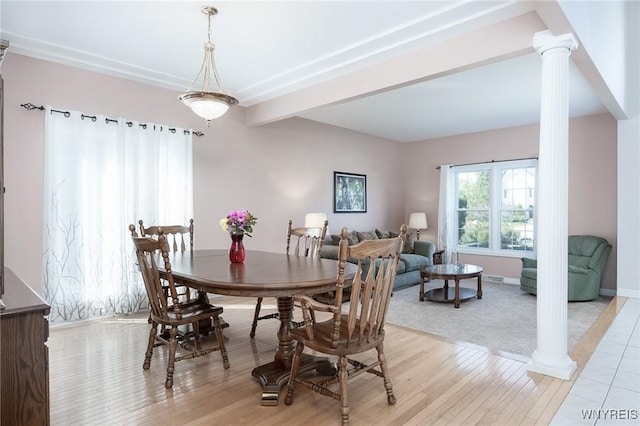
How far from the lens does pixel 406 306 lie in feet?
15.5

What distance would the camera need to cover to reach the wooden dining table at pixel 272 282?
6.97 feet

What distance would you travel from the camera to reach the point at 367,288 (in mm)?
1969

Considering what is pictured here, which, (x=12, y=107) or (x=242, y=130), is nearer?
(x=12, y=107)

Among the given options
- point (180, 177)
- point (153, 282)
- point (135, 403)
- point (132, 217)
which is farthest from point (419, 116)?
point (135, 403)

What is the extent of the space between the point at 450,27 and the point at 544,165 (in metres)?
1.32

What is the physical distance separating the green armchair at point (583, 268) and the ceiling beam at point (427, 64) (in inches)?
128

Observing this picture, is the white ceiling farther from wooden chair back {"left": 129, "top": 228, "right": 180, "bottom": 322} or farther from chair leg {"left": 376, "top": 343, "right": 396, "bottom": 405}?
chair leg {"left": 376, "top": 343, "right": 396, "bottom": 405}

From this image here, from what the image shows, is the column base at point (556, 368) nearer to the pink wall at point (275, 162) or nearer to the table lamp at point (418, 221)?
the pink wall at point (275, 162)

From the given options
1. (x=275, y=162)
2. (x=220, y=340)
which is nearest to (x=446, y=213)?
(x=275, y=162)

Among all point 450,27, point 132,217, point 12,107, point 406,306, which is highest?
point 450,27

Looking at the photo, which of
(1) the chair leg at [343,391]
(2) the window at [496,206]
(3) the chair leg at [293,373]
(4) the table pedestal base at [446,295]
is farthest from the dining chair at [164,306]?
(2) the window at [496,206]

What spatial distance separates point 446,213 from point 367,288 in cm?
559

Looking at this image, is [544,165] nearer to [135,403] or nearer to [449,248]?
[135,403]

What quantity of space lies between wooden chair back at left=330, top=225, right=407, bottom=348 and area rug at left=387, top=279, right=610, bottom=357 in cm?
173
